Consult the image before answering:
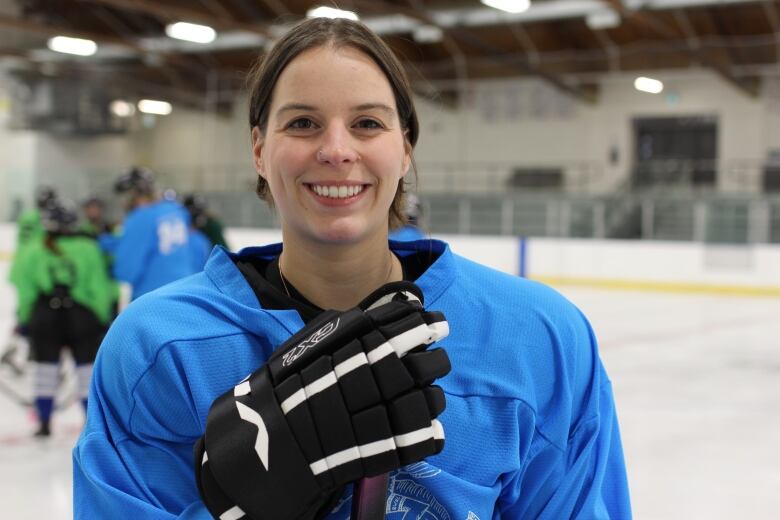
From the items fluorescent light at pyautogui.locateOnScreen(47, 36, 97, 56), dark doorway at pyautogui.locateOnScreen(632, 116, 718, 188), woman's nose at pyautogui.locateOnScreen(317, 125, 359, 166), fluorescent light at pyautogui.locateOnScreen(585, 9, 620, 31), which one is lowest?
woman's nose at pyautogui.locateOnScreen(317, 125, 359, 166)

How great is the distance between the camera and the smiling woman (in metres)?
0.84

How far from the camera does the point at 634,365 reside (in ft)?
20.9

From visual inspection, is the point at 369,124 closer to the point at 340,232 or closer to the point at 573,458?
the point at 340,232

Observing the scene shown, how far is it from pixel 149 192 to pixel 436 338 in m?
3.78

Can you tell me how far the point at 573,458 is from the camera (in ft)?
3.49

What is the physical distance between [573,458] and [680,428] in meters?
3.76

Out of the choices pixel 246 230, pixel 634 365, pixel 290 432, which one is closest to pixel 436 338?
pixel 290 432

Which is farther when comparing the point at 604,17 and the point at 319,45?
the point at 604,17

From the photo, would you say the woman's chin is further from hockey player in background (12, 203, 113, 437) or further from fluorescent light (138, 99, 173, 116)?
Answer: fluorescent light (138, 99, 173, 116)

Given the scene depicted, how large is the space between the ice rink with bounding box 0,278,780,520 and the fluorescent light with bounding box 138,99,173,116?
9.54 meters

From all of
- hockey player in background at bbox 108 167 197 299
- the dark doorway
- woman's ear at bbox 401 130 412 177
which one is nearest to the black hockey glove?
woman's ear at bbox 401 130 412 177

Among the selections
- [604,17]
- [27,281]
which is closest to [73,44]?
[604,17]

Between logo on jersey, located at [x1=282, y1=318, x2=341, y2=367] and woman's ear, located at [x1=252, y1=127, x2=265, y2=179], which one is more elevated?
woman's ear, located at [x1=252, y1=127, x2=265, y2=179]

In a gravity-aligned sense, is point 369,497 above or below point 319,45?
below
